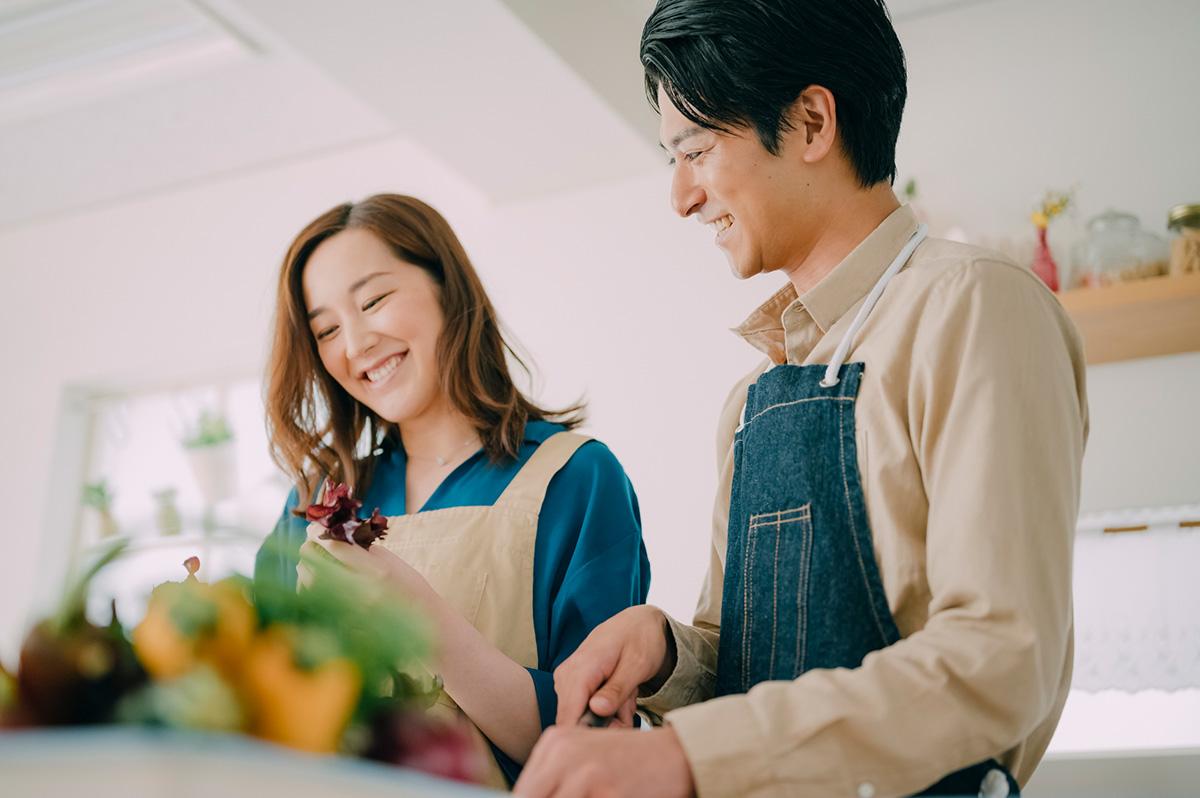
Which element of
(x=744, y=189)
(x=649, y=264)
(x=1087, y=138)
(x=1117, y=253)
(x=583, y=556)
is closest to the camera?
(x=744, y=189)

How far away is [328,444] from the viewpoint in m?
1.67

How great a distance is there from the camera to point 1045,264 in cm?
251

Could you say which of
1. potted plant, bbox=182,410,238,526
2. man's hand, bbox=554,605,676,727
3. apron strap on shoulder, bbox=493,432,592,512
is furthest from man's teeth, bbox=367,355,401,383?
potted plant, bbox=182,410,238,526

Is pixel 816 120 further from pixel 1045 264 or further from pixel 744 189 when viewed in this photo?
pixel 1045 264

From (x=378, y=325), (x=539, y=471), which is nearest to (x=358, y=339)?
(x=378, y=325)

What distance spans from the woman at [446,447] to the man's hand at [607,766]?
465 mm

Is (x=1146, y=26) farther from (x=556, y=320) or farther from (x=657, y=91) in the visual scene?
(x=657, y=91)

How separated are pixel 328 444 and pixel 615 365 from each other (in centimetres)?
147

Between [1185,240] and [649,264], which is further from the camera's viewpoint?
[649,264]

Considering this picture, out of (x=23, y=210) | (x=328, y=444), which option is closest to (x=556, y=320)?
(x=328, y=444)

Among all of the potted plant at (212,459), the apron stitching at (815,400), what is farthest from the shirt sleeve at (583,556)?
the potted plant at (212,459)

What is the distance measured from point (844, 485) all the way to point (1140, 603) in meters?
1.81

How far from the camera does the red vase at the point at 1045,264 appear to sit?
2.50 metres

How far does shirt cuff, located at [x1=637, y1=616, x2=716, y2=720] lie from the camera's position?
3.36ft
